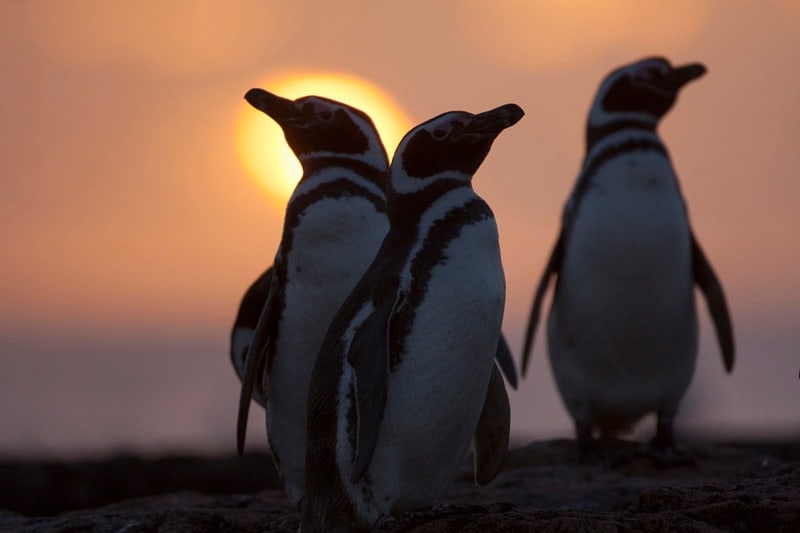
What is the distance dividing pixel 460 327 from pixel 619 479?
122 inches

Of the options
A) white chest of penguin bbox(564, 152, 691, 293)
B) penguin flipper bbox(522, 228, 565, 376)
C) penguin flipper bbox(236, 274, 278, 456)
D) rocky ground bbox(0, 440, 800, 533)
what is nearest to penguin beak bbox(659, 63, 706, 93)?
white chest of penguin bbox(564, 152, 691, 293)

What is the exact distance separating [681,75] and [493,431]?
163 inches

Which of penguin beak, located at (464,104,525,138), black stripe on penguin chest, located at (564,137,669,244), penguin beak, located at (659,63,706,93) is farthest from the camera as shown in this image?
penguin beak, located at (659,63,706,93)

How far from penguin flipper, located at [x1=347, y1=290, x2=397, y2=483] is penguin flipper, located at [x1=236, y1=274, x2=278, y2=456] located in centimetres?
126

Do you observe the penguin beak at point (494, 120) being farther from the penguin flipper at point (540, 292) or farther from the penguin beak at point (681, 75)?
the penguin beak at point (681, 75)

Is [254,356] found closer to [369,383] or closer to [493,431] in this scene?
[493,431]

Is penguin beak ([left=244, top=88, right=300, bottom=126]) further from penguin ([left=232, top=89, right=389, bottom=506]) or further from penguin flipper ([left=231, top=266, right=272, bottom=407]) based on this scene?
penguin flipper ([left=231, top=266, right=272, bottom=407])

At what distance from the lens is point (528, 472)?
731cm

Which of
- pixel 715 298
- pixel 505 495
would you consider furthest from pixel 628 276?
pixel 505 495

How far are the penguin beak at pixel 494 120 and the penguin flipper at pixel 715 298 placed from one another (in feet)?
13.0

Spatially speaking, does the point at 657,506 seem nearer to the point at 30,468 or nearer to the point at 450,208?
the point at 450,208

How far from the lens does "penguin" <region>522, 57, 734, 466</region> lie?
7711 mm

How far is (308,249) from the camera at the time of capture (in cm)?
540

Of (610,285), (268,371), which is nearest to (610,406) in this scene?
Result: (610,285)
